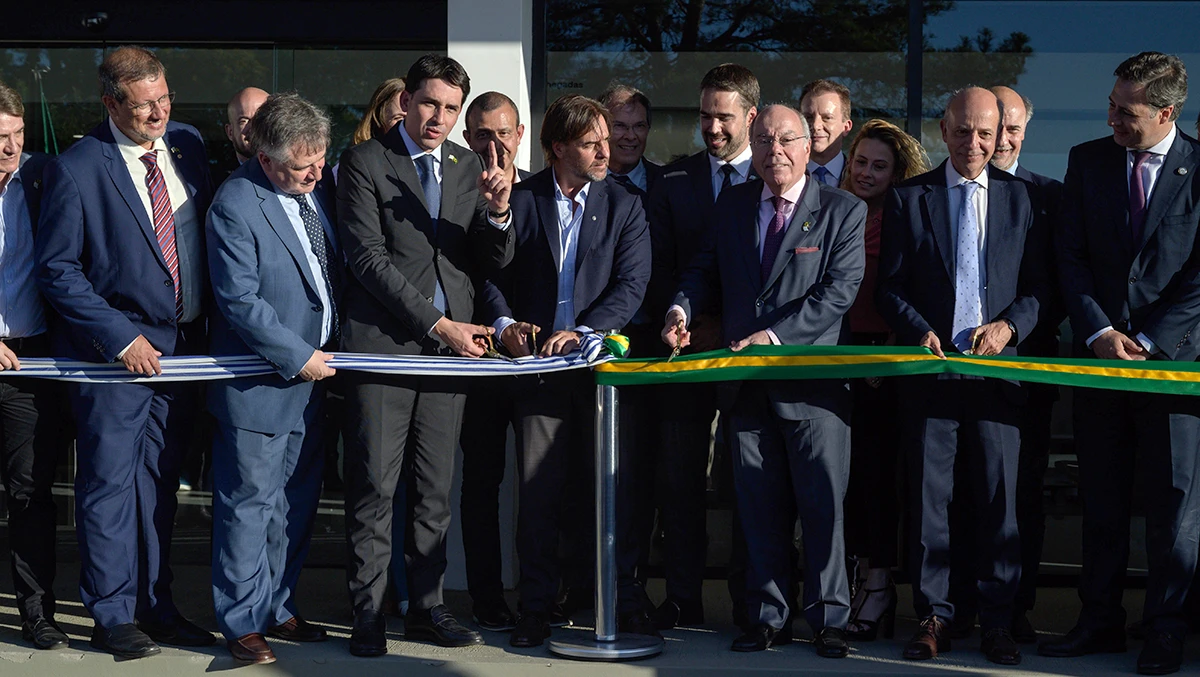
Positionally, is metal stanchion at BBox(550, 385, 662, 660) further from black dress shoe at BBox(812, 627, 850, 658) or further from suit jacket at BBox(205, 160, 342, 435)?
suit jacket at BBox(205, 160, 342, 435)

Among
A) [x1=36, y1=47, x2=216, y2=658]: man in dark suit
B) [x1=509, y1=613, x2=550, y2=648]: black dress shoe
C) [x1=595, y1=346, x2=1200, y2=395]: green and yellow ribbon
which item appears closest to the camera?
[x1=595, y1=346, x2=1200, y2=395]: green and yellow ribbon

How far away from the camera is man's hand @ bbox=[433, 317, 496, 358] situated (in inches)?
200

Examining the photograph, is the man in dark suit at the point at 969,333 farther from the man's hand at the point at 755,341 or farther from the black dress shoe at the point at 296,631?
the black dress shoe at the point at 296,631

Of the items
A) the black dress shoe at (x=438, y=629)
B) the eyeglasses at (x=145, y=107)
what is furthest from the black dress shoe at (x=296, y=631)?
the eyeglasses at (x=145, y=107)

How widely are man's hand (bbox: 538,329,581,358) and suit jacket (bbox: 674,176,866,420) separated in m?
0.46

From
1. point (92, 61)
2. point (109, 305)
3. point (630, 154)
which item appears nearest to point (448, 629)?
point (109, 305)

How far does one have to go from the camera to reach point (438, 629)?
5.19 m

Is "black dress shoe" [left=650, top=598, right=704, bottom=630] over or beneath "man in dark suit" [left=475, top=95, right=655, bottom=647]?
beneath

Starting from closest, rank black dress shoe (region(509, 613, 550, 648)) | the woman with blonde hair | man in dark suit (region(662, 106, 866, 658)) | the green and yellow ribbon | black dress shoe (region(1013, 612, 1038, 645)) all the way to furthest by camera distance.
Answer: the green and yellow ribbon, man in dark suit (region(662, 106, 866, 658)), black dress shoe (region(509, 613, 550, 648)), black dress shoe (region(1013, 612, 1038, 645)), the woman with blonde hair

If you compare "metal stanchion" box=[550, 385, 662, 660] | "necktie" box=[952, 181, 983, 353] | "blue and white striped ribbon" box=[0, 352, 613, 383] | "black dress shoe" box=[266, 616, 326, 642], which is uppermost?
"necktie" box=[952, 181, 983, 353]

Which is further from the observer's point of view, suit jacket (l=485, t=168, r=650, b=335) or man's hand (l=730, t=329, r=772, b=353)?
suit jacket (l=485, t=168, r=650, b=335)

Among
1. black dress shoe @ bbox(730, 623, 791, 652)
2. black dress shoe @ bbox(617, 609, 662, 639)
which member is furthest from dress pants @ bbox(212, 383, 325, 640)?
black dress shoe @ bbox(730, 623, 791, 652)

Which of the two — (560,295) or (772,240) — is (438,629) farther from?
(772,240)

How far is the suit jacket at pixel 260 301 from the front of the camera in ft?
16.0
